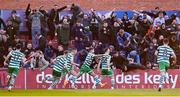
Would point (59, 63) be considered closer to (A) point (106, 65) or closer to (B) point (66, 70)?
(B) point (66, 70)

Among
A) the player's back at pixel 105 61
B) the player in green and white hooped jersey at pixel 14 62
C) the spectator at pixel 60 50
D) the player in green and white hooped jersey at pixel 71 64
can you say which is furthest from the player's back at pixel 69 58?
the player in green and white hooped jersey at pixel 14 62

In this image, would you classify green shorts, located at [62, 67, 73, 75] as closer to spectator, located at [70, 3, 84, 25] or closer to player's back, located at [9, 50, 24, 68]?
player's back, located at [9, 50, 24, 68]

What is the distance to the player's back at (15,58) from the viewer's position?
101 feet

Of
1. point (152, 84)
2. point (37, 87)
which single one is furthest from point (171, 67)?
point (37, 87)

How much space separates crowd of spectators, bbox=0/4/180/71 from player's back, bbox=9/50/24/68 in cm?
254

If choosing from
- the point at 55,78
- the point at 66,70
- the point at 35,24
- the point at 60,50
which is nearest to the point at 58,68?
the point at 55,78

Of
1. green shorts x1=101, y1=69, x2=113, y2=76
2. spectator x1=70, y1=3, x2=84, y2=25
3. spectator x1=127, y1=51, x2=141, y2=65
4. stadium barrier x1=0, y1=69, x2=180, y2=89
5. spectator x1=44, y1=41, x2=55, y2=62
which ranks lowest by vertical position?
stadium barrier x1=0, y1=69, x2=180, y2=89

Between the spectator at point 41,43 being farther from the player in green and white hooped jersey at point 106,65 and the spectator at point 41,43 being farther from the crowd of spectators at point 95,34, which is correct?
the player in green and white hooped jersey at point 106,65

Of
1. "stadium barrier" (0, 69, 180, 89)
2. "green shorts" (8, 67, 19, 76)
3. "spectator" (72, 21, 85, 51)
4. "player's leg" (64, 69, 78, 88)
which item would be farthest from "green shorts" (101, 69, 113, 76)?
"green shorts" (8, 67, 19, 76)

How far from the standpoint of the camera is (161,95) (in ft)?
84.7

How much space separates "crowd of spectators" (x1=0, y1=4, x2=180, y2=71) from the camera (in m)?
33.9

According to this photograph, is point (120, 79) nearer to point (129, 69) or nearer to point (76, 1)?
point (129, 69)

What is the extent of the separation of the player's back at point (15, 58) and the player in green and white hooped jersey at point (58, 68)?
1660mm

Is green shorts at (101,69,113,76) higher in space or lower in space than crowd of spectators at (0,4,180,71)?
lower
